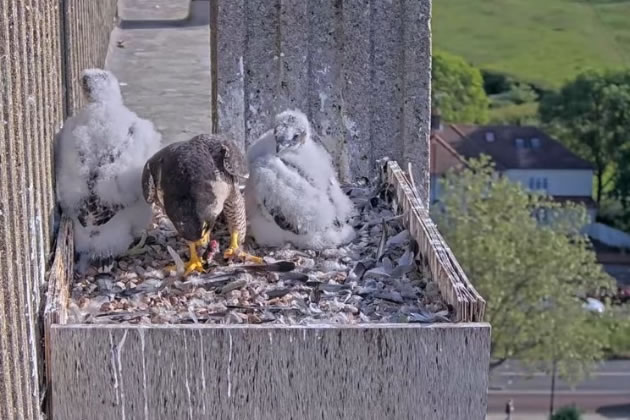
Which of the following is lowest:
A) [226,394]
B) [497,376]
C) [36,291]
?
[497,376]

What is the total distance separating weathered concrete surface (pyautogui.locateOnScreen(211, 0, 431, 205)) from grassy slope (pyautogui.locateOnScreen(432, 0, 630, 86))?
4166cm

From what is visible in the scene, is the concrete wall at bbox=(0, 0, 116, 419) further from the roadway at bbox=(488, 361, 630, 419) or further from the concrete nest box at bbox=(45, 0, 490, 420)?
the roadway at bbox=(488, 361, 630, 419)

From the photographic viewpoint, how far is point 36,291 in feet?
12.0

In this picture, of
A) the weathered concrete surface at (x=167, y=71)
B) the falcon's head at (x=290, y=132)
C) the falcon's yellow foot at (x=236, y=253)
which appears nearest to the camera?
the falcon's yellow foot at (x=236, y=253)

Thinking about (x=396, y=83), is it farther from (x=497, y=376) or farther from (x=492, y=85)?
(x=492, y=85)

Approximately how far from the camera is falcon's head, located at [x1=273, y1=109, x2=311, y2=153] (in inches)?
189

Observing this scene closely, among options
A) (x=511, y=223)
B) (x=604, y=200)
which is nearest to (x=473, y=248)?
(x=511, y=223)

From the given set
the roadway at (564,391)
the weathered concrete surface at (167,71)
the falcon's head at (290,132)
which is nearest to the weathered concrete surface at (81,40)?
the weathered concrete surface at (167,71)

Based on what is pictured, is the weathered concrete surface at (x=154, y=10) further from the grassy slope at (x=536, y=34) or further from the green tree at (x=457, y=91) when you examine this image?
the grassy slope at (x=536, y=34)

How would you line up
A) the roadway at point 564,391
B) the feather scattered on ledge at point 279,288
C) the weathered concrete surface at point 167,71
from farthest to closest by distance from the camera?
the roadway at point 564,391
the weathered concrete surface at point 167,71
the feather scattered on ledge at point 279,288

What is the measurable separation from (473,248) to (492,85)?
87.0 ft

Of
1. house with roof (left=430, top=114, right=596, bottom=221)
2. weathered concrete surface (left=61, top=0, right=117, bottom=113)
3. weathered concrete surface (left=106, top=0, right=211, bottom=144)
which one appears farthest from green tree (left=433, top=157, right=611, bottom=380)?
weathered concrete surface (left=61, top=0, right=117, bottom=113)

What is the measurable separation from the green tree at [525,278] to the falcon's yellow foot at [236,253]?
19764 mm

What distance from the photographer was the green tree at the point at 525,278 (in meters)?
24.5
